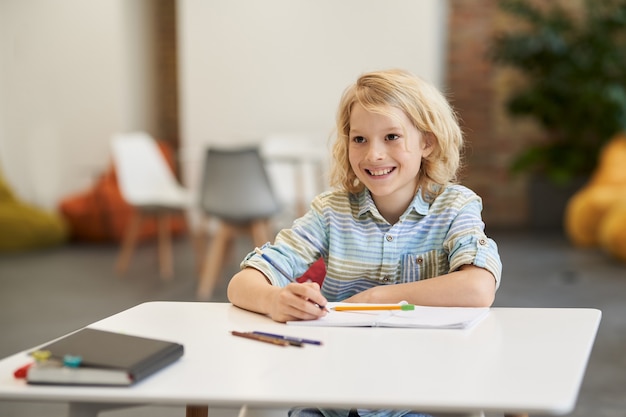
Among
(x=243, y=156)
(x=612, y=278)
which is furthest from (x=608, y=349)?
(x=243, y=156)

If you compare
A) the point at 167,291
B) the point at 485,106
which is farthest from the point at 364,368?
the point at 485,106

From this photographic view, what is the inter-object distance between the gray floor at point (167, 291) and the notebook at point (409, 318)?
0.85 metres

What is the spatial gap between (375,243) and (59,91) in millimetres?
5980

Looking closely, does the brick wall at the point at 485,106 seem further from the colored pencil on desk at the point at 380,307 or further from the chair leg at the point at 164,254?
the colored pencil on desk at the point at 380,307

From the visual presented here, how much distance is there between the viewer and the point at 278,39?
6.91 metres

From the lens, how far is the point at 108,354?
0.99m

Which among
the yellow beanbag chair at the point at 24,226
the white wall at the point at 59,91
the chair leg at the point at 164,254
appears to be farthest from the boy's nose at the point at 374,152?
the white wall at the point at 59,91

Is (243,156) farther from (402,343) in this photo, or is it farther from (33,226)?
(402,343)

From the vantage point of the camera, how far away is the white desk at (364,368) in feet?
A: 2.90

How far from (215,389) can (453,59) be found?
6945 millimetres

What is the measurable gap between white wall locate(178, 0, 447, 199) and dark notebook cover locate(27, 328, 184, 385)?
18.7 ft

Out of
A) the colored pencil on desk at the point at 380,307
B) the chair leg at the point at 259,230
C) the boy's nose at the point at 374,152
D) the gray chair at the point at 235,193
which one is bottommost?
the chair leg at the point at 259,230

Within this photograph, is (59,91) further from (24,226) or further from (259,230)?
(259,230)

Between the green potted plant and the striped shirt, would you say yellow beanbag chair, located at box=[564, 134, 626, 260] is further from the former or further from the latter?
the striped shirt
